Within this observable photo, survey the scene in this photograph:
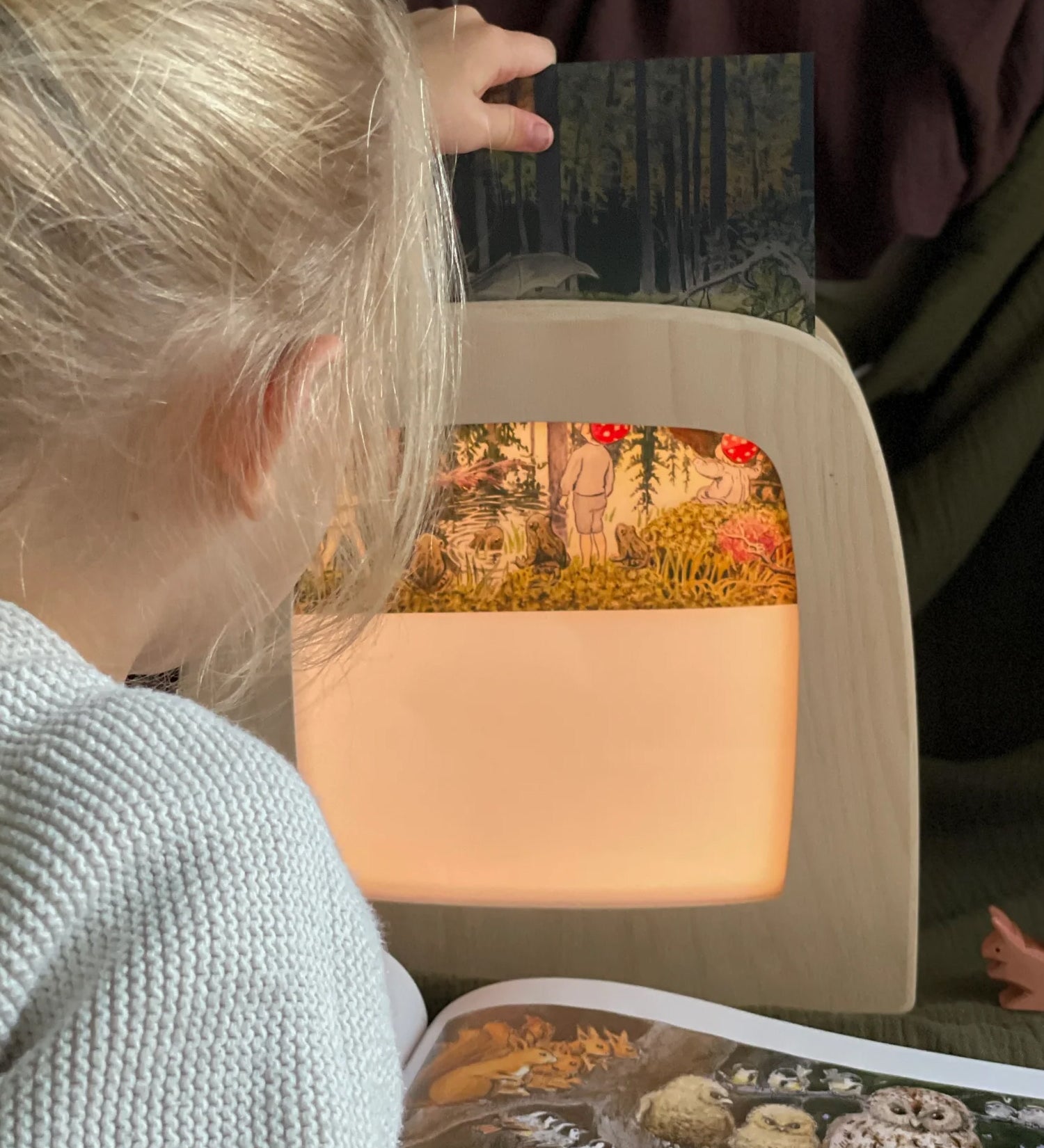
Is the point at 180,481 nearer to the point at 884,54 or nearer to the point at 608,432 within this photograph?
the point at 608,432

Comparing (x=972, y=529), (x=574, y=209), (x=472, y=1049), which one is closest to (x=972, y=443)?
(x=972, y=529)

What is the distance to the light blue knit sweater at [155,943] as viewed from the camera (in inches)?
10.4

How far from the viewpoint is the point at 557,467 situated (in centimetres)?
52

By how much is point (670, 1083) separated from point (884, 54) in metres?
0.47

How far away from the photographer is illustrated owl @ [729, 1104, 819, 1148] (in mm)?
456

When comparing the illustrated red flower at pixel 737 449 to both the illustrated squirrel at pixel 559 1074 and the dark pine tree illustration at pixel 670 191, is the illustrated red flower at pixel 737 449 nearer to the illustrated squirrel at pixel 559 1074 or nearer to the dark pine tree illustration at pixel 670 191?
the dark pine tree illustration at pixel 670 191

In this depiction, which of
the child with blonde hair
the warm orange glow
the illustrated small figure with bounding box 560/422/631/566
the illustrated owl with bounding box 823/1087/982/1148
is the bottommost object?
the illustrated owl with bounding box 823/1087/982/1148

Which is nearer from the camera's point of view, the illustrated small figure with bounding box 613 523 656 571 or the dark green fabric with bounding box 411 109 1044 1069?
the illustrated small figure with bounding box 613 523 656 571

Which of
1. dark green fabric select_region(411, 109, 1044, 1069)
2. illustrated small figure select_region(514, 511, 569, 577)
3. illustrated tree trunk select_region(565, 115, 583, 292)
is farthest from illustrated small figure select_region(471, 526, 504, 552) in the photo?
dark green fabric select_region(411, 109, 1044, 1069)

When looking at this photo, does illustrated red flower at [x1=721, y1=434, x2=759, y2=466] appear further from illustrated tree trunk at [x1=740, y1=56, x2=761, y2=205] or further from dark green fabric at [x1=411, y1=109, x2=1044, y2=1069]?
dark green fabric at [x1=411, y1=109, x2=1044, y2=1069]

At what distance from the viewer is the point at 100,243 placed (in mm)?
312

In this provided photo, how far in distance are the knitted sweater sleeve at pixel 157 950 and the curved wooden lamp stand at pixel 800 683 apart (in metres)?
0.25

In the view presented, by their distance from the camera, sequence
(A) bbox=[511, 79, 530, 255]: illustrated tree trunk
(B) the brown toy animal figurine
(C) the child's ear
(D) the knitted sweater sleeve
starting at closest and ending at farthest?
(D) the knitted sweater sleeve < (C) the child's ear < (A) bbox=[511, 79, 530, 255]: illustrated tree trunk < (B) the brown toy animal figurine

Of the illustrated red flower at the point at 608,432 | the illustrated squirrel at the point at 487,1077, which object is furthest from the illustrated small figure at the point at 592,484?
the illustrated squirrel at the point at 487,1077
